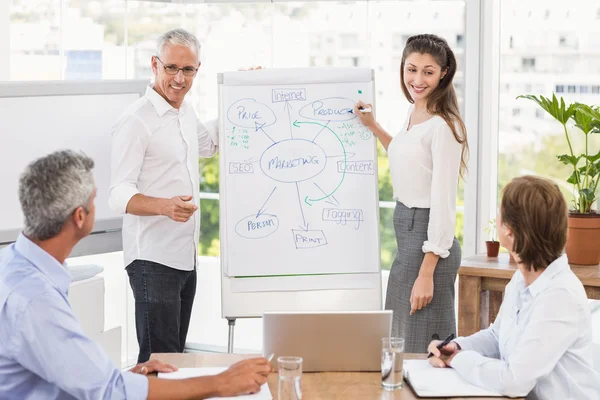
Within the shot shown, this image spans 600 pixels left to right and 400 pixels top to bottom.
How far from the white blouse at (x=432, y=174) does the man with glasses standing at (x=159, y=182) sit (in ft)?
2.74

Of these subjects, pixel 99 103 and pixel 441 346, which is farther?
pixel 99 103

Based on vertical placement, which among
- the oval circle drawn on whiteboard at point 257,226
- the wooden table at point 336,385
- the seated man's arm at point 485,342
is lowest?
the wooden table at point 336,385

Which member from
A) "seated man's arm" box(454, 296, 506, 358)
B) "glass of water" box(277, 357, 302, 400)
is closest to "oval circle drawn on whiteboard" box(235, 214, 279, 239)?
"seated man's arm" box(454, 296, 506, 358)

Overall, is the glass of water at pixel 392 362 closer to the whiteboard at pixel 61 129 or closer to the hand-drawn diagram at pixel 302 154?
the hand-drawn diagram at pixel 302 154

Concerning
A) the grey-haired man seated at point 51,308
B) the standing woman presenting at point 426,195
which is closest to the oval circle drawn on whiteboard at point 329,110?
the standing woman presenting at point 426,195

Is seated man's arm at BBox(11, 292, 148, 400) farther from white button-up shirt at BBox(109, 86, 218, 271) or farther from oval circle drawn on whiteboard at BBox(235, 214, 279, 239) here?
oval circle drawn on whiteboard at BBox(235, 214, 279, 239)

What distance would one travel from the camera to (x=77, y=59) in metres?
4.33

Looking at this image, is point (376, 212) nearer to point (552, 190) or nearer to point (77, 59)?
point (552, 190)

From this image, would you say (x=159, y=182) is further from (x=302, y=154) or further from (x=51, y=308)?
(x=51, y=308)

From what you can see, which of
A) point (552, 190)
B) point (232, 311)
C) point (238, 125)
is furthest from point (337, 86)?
point (552, 190)

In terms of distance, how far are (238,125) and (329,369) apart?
1431mm

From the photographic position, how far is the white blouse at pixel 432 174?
2934mm

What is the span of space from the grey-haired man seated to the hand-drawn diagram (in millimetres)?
1505

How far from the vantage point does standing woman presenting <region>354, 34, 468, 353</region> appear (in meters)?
2.95
